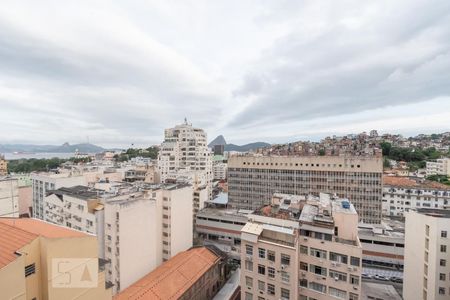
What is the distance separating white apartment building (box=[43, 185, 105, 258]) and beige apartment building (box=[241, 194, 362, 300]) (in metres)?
13.8

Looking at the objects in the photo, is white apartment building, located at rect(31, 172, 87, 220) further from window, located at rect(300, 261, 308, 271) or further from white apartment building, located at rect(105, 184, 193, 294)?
window, located at rect(300, 261, 308, 271)

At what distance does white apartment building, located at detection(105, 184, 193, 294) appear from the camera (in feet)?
68.3

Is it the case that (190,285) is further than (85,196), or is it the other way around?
(85,196)

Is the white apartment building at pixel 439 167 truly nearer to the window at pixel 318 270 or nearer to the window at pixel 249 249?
the window at pixel 318 270

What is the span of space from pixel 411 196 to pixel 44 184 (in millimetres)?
63120

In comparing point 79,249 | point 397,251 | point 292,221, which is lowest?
point 397,251

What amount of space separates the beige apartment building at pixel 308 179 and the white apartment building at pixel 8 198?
32684mm

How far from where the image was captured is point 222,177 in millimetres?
83125

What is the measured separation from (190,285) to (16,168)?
88.3m

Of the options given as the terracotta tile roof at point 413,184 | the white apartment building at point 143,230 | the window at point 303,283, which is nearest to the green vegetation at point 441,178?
the terracotta tile roof at point 413,184

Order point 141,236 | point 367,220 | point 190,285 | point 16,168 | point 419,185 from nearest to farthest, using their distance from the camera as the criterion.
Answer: point 190,285 → point 141,236 → point 367,220 → point 419,185 → point 16,168

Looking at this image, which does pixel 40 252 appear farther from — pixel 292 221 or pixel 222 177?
pixel 222 177

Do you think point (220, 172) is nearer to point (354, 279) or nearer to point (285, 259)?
point (285, 259)

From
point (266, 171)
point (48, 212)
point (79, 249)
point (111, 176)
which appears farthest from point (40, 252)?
point (111, 176)
